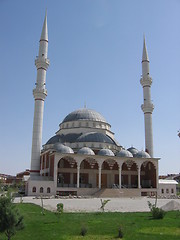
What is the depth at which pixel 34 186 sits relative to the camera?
99.8 ft

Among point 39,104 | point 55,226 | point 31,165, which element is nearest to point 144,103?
point 39,104

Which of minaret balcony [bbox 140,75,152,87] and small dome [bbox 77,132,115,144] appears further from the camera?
minaret balcony [bbox 140,75,152,87]

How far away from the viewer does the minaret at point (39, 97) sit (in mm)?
34500

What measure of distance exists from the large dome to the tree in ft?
114

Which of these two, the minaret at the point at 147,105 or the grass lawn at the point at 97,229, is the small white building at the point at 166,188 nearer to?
the minaret at the point at 147,105

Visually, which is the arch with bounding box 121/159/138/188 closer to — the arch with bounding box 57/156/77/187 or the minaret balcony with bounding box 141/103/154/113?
the arch with bounding box 57/156/77/187

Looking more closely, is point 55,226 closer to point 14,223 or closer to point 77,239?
point 77,239

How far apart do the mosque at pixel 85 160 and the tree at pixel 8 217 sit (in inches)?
924

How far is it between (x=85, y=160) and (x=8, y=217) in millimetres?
28203

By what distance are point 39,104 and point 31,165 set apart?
8141 mm

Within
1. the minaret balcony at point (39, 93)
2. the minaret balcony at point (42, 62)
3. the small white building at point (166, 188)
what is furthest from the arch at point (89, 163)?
the minaret balcony at point (42, 62)

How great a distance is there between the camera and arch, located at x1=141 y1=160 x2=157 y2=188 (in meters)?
37.2

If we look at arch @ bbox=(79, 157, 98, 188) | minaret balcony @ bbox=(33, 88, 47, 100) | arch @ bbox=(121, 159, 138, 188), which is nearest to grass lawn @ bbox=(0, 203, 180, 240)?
arch @ bbox=(79, 157, 98, 188)

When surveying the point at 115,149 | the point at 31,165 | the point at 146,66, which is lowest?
the point at 31,165
